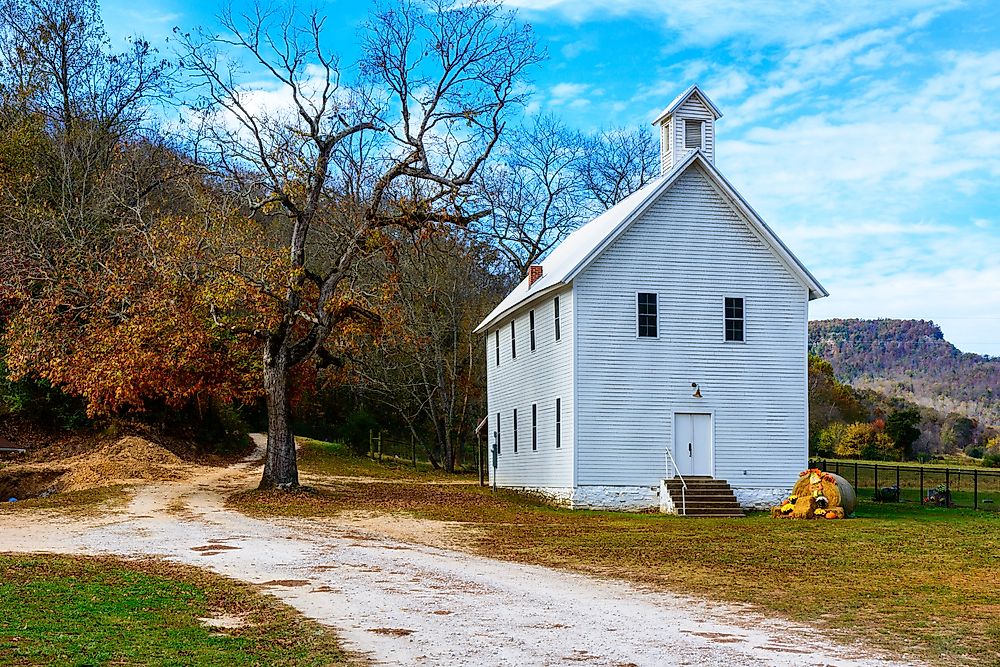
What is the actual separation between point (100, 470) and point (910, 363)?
98.7 metres

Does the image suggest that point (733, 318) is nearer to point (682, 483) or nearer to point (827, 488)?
point (682, 483)

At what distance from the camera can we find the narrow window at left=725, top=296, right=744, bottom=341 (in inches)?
1118

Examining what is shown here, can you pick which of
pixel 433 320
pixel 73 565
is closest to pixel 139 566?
pixel 73 565

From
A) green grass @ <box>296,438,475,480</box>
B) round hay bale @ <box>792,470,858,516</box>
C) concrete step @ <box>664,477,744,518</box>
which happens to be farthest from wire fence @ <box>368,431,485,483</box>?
round hay bale @ <box>792,470,858,516</box>

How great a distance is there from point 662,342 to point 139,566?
1621cm

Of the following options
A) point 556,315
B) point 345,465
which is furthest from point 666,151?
point 345,465

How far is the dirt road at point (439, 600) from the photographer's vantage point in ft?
31.1

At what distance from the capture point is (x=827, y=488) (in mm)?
25984

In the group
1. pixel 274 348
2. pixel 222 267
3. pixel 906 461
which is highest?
pixel 222 267

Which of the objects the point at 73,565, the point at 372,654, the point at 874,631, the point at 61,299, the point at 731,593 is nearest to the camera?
the point at 372,654

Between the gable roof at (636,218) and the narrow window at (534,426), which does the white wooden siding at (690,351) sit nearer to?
the gable roof at (636,218)

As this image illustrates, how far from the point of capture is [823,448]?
56344mm

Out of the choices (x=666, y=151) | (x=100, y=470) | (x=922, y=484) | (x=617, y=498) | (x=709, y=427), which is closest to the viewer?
(x=617, y=498)

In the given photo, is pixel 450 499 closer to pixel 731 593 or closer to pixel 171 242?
pixel 171 242
